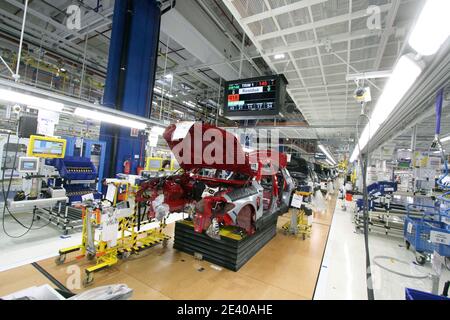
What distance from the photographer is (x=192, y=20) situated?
177 inches

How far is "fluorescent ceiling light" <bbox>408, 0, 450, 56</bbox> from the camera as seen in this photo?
1.39 m

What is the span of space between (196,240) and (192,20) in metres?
4.47

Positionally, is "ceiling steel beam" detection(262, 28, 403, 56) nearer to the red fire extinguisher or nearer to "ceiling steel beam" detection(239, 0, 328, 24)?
"ceiling steel beam" detection(239, 0, 328, 24)

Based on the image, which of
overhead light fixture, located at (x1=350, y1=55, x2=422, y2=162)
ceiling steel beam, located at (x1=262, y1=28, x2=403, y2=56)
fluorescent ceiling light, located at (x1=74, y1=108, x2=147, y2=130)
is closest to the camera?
overhead light fixture, located at (x1=350, y1=55, x2=422, y2=162)

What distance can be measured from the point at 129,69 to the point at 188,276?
4.59 m

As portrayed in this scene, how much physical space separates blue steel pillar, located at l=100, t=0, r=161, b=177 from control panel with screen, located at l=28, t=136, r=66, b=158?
1096 mm

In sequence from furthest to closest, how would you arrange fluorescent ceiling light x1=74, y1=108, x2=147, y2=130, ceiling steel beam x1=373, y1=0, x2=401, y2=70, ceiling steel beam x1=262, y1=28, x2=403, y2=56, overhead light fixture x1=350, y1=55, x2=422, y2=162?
fluorescent ceiling light x1=74, y1=108, x2=147, y2=130 → ceiling steel beam x1=262, y1=28, x2=403, y2=56 → ceiling steel beam x1=373, y1=0, x2=401, y2=70 → overhead light fixture x1=350, y1=55, x2=422, y2=162

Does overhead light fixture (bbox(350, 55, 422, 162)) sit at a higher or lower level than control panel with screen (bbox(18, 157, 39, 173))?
higher

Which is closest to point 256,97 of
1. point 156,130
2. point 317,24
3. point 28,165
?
point 317,24

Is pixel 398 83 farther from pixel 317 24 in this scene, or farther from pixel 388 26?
pixel 317 24

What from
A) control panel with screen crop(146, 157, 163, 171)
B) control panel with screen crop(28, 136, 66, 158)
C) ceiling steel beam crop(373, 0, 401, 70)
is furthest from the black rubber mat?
ceiling steel beam crop(373, 0, 401, 70)

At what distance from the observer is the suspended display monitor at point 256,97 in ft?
13.4

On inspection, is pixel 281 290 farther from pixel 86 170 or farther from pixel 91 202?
pixel 86 170

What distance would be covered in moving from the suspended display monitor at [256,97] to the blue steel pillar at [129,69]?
2.15 meters
